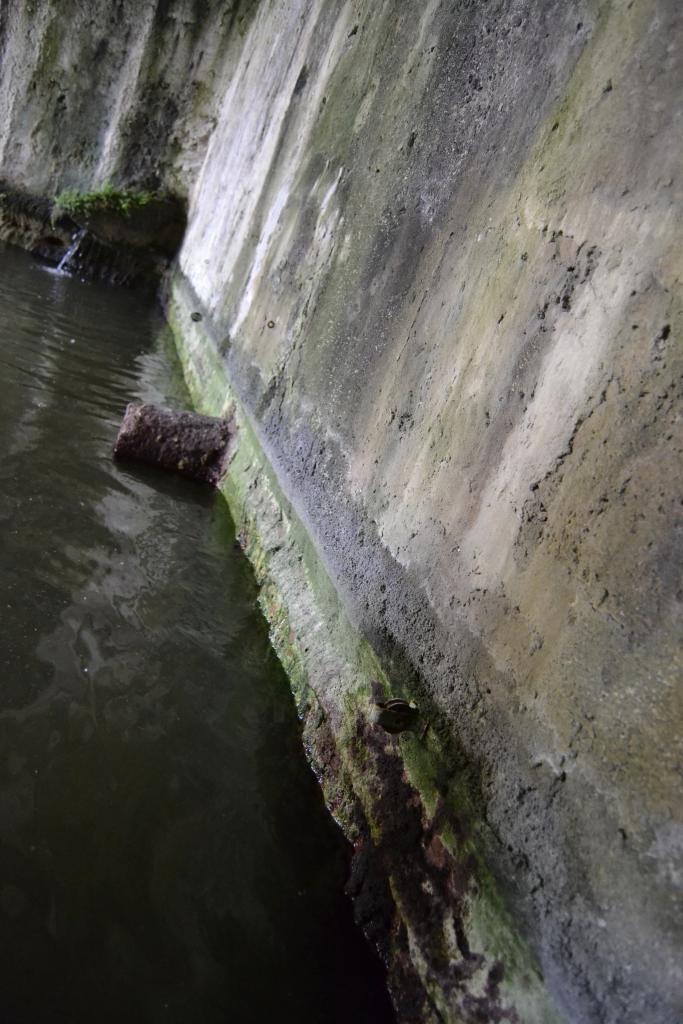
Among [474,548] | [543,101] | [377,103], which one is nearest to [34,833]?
[474,548]

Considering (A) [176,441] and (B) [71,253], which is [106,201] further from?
(A) [176,441]

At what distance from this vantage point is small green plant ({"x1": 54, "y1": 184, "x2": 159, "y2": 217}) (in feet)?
36.6

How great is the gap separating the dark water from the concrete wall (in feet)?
1.63

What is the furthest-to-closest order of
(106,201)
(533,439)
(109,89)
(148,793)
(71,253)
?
(109,89)
(106,201)
(71,253)
(148,793)
(533,439)

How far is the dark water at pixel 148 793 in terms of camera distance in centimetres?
157

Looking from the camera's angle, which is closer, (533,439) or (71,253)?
(533,439)

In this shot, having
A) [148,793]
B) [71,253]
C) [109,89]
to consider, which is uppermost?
[109,89]

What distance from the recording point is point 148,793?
2004 mm

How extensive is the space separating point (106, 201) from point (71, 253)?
3.51 ft

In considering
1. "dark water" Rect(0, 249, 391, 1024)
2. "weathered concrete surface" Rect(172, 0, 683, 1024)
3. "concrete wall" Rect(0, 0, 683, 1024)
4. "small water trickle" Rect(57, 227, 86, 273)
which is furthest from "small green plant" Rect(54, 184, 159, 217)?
"dark water" Rect(0, 249, 391, 1024)

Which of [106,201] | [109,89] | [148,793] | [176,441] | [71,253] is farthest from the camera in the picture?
[109,89]

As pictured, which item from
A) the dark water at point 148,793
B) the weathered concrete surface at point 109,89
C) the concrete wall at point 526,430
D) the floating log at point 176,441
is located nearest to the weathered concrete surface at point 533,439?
the concrete wall at point 526,430

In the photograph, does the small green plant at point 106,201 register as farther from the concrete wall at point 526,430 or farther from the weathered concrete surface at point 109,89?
the concrete wall at point 526,430

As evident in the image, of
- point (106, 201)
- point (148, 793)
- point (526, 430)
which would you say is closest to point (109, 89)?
point (106, 201)
